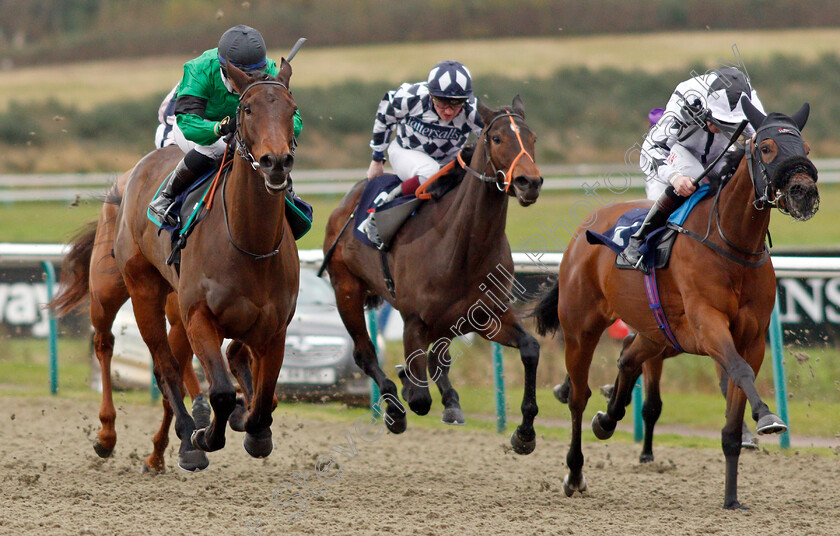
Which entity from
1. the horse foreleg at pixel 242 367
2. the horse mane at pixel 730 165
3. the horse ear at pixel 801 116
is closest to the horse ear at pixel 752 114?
the horse ear at pixel 801 116

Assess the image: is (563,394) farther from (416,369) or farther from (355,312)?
(355,312)

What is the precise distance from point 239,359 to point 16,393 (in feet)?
12.6

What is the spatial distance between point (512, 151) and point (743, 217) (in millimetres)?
1100

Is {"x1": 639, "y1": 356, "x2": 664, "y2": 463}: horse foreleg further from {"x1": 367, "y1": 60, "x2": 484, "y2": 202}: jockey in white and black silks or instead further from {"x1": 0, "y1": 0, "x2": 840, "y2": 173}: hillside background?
{"x1": 0, "y1": 0, "x2": 840, "y2": 173}: hillside background

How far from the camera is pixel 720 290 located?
185 inches

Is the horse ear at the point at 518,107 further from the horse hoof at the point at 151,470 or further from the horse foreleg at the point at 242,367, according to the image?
the horse hoof at the point at 151,470

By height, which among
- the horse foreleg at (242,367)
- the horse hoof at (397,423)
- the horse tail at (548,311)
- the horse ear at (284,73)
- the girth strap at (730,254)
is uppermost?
the horse ear at (284,73)

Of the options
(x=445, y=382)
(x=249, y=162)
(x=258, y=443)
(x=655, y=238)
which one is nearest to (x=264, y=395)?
(x=258, y=443)

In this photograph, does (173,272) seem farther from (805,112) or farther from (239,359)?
(805,112)

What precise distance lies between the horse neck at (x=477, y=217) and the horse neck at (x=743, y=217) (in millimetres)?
1105

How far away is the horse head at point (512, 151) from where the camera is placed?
486 centimetres

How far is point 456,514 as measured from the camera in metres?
4.92

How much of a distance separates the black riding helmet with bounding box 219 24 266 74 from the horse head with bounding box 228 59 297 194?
20cm

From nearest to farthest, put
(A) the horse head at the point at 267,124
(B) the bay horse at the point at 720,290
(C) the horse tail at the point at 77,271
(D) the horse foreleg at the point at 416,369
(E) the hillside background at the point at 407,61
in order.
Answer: (A) the horse head at the point at 267,124, (B) the bay horse at the point at 720,290, (D) the horse foreleg at the point at 416,369, (C) the horse tail at the point at 77,271, (E) the hillside background at the point at 407,61
